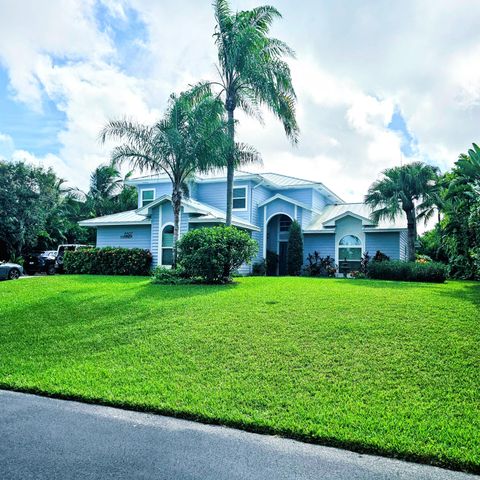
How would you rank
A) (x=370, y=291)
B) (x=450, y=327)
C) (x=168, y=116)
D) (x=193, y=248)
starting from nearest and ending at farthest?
(x=450, y=327)
(x=370, y=291)
(x=193, y=248)
(x=168, y=116)

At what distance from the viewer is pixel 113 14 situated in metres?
11.4

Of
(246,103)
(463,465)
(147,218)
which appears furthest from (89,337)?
(147,218)

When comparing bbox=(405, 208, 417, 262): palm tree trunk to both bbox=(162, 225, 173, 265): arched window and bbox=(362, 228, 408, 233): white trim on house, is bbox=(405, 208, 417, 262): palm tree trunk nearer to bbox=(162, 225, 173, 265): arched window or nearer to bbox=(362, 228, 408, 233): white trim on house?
bbox=(362, 228, 408, 233): white trim on house

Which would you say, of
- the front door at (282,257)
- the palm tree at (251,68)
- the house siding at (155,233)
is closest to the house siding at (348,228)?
the front door at (282,257)

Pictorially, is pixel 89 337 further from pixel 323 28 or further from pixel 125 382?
pixel 323 28


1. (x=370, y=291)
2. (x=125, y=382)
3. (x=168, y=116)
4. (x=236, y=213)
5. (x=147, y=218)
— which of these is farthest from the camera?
(x=236, y=213)

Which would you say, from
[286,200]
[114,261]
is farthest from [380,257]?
[114,261]

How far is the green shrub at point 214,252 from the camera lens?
14.6 m

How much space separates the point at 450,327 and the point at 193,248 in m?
9.08

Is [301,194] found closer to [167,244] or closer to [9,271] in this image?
[167,244]

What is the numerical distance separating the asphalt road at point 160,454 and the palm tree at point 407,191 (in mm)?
17073

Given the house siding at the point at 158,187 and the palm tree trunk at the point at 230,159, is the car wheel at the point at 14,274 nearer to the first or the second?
the house siding at the point at 158,187

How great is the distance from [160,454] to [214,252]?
35.1 feet

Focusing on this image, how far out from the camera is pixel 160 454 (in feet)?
13.1
